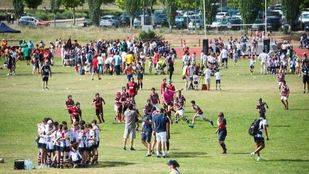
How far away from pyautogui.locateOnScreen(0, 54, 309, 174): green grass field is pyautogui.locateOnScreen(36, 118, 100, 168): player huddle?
0.65 meters

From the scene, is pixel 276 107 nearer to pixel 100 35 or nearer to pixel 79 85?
pixel 79 85

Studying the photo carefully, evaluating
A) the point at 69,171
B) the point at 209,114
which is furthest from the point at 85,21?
the point at 69,171

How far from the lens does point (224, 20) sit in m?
105

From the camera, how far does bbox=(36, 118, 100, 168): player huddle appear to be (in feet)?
109

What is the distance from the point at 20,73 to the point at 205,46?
1499 centimetres

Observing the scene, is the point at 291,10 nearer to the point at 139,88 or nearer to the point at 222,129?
the point at 139,88

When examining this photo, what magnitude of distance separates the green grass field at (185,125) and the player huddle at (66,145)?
2.13 ft

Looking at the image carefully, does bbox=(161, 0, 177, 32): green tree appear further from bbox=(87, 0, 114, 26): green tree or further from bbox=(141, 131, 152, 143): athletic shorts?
bbox=(141, 131, 152, 143): athletic shorts

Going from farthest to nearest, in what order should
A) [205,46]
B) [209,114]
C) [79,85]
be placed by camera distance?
[205,46] < [79,85] < [209,114]

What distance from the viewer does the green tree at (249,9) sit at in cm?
9756

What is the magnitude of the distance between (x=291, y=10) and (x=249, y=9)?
4710 millimetres

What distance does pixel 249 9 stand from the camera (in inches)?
3851

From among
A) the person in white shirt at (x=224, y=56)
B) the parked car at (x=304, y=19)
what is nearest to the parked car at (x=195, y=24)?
the parked car at (x=304, y=19)

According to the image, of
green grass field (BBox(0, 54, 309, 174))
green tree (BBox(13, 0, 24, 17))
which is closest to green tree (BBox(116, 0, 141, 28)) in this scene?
green tree (BBox(13, 0, 24, 17))
